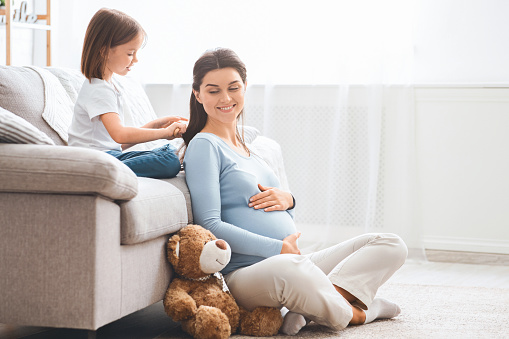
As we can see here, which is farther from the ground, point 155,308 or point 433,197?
point 433,197

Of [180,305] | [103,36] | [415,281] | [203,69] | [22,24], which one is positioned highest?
[22,24]

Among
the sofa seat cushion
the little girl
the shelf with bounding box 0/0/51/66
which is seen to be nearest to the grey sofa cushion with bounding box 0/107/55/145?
the sofa seat cushion

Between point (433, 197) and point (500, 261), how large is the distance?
42cm

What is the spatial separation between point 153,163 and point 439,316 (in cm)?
97

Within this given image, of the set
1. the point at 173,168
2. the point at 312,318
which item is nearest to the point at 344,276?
the point at 312,318

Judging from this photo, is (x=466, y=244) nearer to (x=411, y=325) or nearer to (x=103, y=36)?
(x=411, y=325)

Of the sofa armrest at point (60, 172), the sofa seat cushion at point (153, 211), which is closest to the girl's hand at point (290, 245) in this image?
the sofa seat cushion at point (153, 211)

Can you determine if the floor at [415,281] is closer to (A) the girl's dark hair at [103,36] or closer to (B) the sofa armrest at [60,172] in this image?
(B) the sofa armrest at [60,172]

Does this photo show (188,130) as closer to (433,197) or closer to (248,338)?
(248,338)

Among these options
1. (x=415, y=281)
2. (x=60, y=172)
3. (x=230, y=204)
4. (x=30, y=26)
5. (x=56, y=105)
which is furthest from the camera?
(x=30, y=26)

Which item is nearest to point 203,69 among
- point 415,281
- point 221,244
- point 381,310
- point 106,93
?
point 106,93

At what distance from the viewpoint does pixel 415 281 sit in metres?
2.62

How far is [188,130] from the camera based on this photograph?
1.90 metres

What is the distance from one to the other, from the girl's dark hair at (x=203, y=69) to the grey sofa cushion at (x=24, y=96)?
439 millimetres
